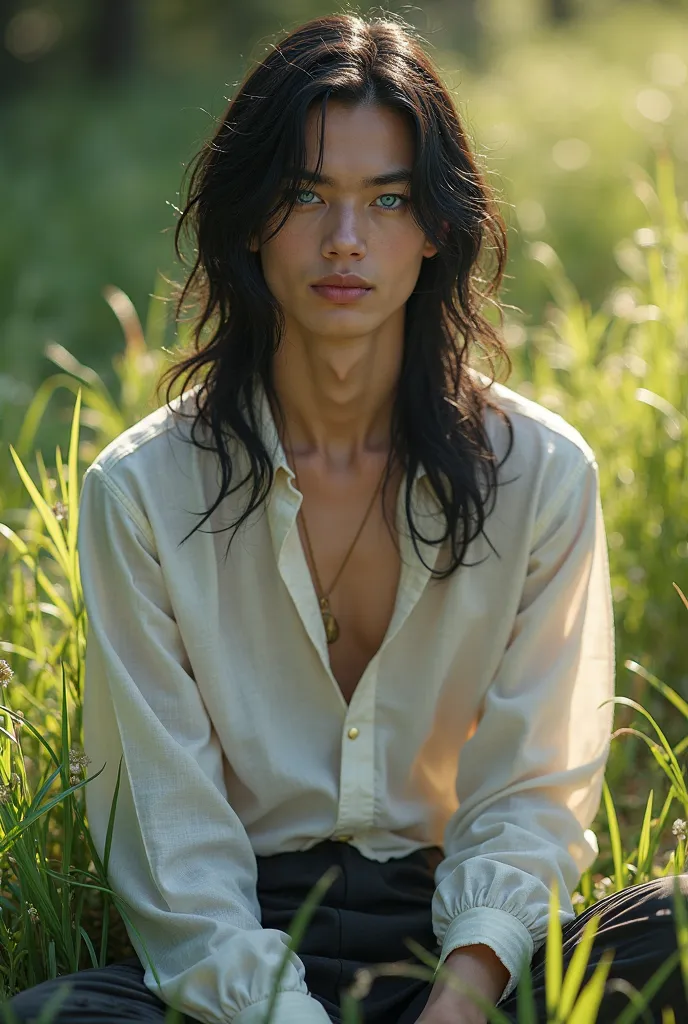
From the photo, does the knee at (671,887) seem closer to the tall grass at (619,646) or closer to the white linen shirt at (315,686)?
the tall grass at (619,646)

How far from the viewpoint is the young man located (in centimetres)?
206

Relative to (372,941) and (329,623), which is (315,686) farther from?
(372,941)

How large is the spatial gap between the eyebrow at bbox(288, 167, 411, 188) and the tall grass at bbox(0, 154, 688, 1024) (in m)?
0.63

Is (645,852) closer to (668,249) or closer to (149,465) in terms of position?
(149,465)

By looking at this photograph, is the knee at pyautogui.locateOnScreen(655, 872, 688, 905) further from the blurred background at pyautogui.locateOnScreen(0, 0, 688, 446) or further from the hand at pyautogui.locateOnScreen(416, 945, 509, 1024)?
the blurred background at pyautogui.locateOnScreen(0, 0, 688, 446)

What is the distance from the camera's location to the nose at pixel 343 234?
6.73ft

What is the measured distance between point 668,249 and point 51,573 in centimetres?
193

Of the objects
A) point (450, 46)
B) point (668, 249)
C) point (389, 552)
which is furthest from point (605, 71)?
point (389, 552)

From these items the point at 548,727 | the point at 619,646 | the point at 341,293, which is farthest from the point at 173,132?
the point at 548,727

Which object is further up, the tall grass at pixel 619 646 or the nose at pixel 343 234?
the nose at pixel 343 234

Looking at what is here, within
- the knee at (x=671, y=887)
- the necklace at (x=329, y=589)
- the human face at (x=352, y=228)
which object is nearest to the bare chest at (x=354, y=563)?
the necklace at (x=329, y=589)

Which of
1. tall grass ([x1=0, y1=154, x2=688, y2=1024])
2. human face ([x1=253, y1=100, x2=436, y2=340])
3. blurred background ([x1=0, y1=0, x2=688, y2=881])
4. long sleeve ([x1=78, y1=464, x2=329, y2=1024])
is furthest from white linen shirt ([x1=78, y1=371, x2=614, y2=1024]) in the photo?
blurred background ([x1=0, y1=0, x2=688, y2=881])

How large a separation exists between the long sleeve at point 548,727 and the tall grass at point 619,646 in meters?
0.10

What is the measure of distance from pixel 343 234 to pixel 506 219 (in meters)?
4.99
